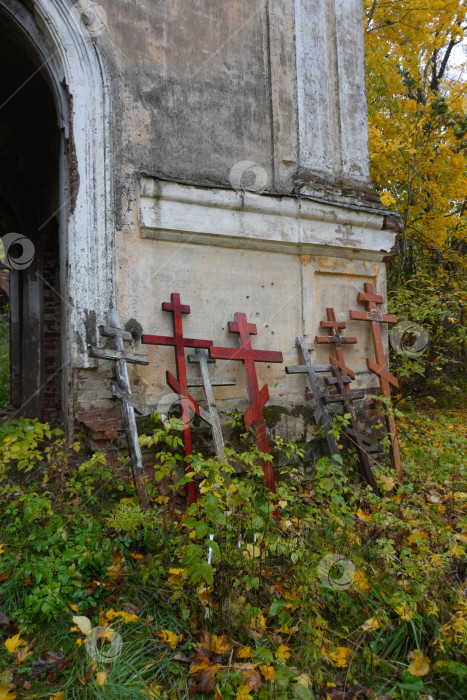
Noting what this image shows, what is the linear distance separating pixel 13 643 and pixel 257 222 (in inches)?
144

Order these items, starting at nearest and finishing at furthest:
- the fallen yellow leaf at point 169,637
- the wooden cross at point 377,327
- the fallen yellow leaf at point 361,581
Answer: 1. the fallen yellow leaf at point 169,637
2. the fallen yellow leaf at point 361,581
3. the wooden cross at point 377,327

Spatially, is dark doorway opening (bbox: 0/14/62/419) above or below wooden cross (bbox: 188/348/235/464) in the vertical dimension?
above

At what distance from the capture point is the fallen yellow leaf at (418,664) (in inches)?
84.7

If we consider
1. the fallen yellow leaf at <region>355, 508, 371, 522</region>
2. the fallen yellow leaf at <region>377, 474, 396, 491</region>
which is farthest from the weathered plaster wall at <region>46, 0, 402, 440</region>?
the fallen yellow leaf at <region>355, 508, 371, 522</region>

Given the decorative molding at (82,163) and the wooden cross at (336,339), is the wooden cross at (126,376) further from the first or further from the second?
the wooden cross at (336,339)

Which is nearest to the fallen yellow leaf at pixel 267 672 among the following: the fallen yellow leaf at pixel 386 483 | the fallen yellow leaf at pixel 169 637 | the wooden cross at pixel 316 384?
the fallen yellow leaf at pixel 169 637

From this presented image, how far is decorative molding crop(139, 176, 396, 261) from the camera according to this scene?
4.09 metres

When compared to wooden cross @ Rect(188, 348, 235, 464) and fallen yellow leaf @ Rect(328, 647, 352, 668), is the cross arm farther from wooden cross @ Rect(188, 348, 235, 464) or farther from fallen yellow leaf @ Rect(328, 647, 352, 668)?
fallen yellow leaf @ Rect(328, 647, 352, 668)

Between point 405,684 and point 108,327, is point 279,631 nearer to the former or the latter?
point 405,684

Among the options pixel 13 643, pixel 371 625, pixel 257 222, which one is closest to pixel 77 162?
pixel 257 222

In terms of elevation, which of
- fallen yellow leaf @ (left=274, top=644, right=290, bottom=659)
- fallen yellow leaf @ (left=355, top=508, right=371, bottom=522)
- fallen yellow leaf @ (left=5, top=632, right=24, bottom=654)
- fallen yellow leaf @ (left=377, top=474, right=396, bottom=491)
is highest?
fallen yellow leaf @ (left=377, top=474, right=396, bottom=491)

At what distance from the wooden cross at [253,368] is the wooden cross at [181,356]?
25cm

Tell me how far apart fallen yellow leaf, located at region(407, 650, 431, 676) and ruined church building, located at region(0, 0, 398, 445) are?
246 centimetres

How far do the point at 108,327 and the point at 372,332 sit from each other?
2.84m
